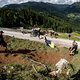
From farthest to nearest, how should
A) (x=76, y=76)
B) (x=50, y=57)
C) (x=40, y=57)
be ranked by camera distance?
(x=50, y=57) < (x=40, y=57) < (x=76, y=76)

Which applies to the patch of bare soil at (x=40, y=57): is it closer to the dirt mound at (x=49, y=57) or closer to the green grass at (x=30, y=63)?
the dirt mound at (x=49, y=57)

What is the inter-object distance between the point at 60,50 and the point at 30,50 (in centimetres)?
503

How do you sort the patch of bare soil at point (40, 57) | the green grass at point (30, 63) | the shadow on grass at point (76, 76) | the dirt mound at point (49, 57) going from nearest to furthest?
the green grass at point (30, 63)
the shadow on grass at point (76, 76)
the patch of bare soil at point (40, 57)
the dirt mound at point (49, 57)

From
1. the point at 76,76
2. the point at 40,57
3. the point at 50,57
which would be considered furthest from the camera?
the point at 50,57

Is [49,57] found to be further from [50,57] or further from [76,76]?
[76,76]

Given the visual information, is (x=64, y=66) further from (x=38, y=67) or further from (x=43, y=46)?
(x=43, y=46)

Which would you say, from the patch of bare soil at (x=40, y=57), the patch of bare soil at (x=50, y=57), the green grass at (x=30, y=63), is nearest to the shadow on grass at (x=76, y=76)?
the green grass at (x=30, y=63)

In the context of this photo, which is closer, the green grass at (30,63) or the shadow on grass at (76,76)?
the green grass at (30,63)

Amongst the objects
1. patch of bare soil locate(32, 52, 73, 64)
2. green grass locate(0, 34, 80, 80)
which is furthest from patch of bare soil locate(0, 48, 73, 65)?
green grass locate(0, 34, 80, 80)

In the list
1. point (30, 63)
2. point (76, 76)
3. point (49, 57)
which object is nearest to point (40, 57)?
point (49, 57)

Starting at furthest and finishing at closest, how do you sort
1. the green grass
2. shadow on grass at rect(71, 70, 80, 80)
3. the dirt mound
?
the dirt mound < shadow on grass at rect(71, 70, 80, 80) < the green grass

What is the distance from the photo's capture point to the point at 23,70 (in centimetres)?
3359

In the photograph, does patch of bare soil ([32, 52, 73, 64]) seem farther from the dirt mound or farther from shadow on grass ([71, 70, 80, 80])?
shadow on grass ([71, 70, 80, 80])

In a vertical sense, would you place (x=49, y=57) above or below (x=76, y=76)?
below
